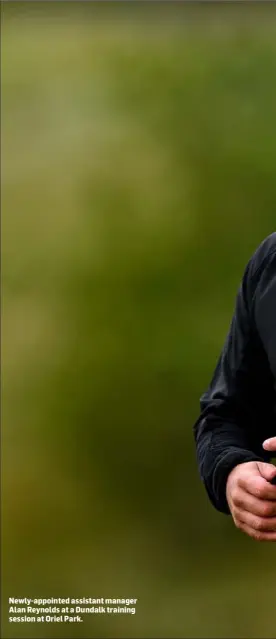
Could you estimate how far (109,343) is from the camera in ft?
5.65

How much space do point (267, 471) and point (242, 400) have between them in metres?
0.16

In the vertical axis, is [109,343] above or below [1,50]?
below

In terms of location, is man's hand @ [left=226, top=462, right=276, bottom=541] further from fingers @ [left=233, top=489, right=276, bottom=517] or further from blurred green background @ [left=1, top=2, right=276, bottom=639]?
blurred green background @ [left=1, top=2, right=276, bottom=639]

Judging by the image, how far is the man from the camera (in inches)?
31.5

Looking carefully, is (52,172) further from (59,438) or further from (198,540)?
(198,540)

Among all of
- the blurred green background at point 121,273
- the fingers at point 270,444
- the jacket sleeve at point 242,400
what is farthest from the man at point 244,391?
the blurred green background at point 121,273

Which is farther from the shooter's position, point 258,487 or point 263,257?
point 263,257

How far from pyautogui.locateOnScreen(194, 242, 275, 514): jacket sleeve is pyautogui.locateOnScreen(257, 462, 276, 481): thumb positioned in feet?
0.33

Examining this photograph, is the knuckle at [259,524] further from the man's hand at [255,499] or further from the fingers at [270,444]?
the fingers at [270,444]

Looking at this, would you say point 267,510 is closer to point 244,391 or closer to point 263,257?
point 244,391

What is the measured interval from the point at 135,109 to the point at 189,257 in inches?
15.4

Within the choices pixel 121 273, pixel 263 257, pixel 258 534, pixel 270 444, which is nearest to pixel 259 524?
pixel 258 534

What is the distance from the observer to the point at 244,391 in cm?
84

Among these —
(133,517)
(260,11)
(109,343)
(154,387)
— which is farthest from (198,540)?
(260,11)
